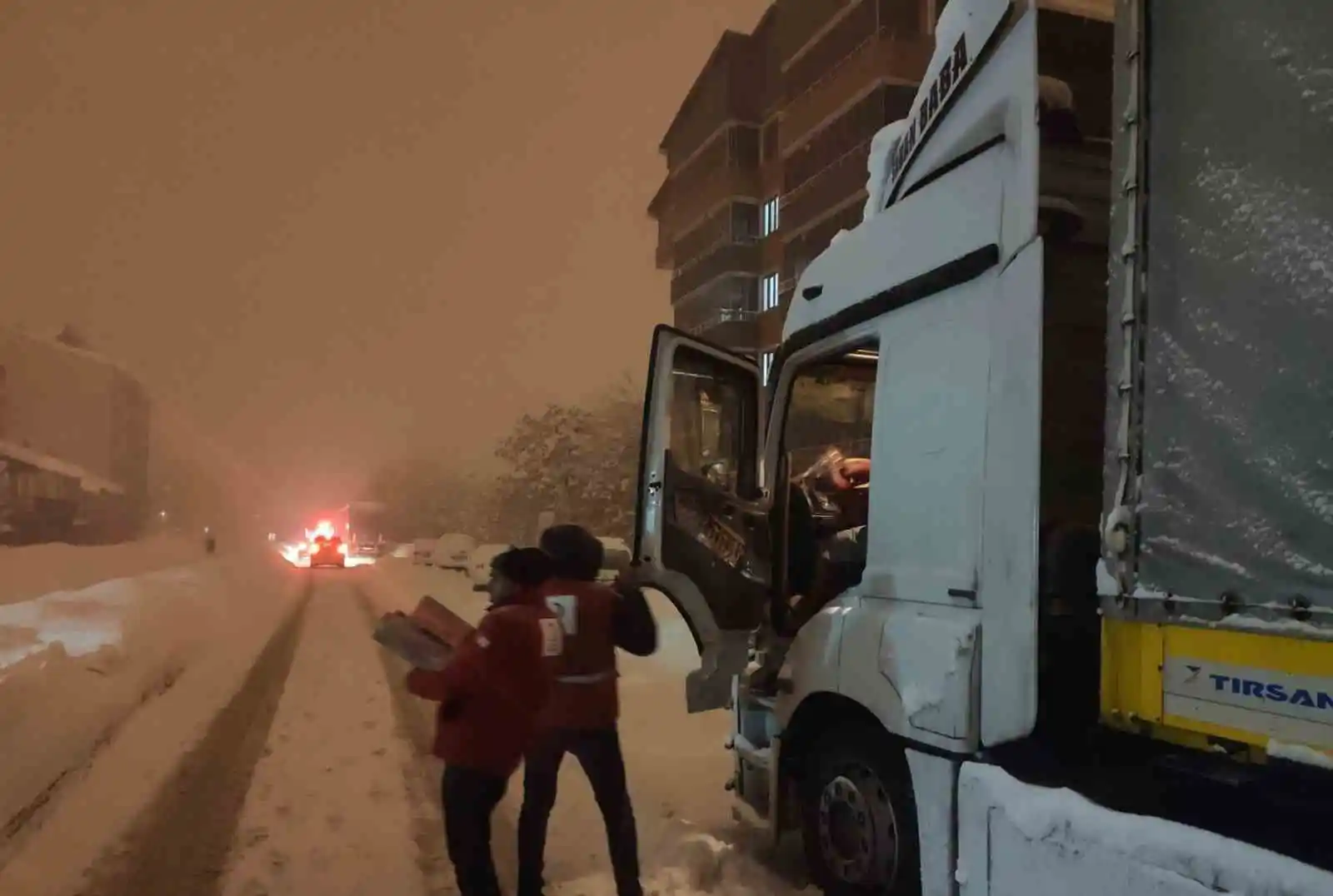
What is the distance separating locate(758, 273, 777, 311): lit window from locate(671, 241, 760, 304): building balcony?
58 cm

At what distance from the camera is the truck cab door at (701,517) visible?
459 centimetres

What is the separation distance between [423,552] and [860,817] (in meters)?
44.8

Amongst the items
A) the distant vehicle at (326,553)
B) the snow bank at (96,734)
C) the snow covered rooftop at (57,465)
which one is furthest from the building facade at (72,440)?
the snow bank at (96,734)

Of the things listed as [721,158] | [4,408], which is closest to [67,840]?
[721,158]

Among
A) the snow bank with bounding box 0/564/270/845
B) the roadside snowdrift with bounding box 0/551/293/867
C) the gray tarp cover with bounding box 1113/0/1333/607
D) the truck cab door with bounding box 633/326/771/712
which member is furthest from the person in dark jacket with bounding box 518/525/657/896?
the snow bank with bounding box 0/564/270/845

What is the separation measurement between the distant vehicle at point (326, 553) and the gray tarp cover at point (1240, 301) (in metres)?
42.1

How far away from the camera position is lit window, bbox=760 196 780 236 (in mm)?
37094

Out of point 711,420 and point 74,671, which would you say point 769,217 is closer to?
point 74,671

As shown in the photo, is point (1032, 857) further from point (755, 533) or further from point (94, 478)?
point (94, 478)

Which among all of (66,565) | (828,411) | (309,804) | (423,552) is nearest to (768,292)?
(423,552)

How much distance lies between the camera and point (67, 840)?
520 cm

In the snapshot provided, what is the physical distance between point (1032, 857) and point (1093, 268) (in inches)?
73.8

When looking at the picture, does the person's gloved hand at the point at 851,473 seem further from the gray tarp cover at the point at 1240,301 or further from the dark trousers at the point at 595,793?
the gray tarp cover at the point at 1240,301

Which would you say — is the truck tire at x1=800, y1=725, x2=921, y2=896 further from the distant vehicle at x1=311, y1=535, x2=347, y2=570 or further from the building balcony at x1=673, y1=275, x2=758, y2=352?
the distant vehicle at x1=311, y1=535, x2=347, y2=570
